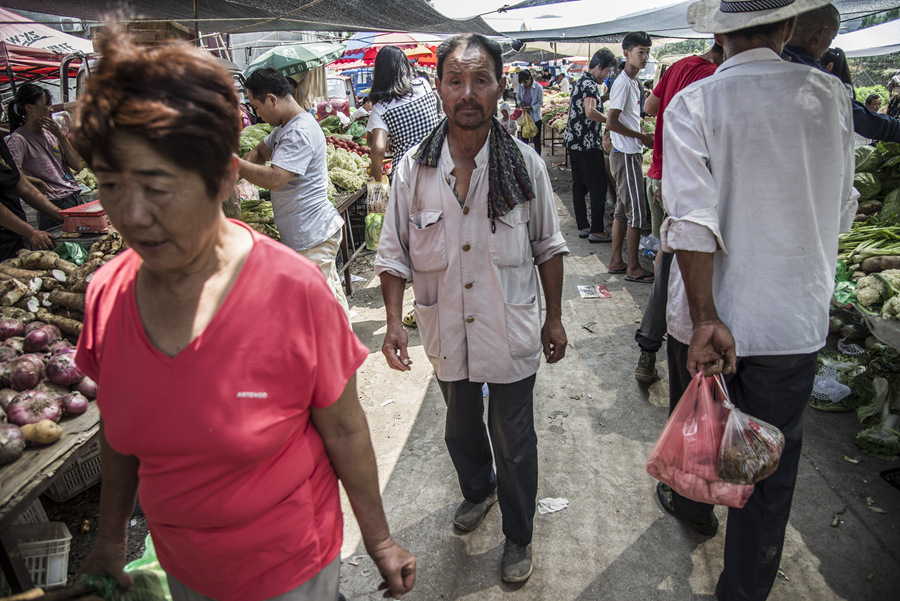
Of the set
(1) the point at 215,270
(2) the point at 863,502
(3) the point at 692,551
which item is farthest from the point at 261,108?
(2) the point at 863,502

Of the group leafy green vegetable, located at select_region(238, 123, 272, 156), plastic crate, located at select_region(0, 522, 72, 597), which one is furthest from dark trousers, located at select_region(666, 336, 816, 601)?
leafy green vegetable, located at select_region(238, 123, 272, 156)

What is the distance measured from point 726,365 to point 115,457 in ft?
6.42

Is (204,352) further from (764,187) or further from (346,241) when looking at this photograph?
(346,241)

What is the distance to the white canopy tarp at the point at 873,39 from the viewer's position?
1180cm

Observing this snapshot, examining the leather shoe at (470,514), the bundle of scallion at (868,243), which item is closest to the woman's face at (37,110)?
the leather shoe at (470,514)

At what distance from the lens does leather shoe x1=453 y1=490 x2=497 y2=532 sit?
288 centimetres

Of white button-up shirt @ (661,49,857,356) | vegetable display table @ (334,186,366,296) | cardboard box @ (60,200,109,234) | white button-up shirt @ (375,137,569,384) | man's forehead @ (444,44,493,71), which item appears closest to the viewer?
white button-up shirt @ (661,49,857,356)

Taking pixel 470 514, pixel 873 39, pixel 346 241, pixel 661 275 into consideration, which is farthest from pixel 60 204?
pixel 873 39

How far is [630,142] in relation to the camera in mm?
5883

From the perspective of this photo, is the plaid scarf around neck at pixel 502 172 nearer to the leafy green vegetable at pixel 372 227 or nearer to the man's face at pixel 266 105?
the man's face at pixel 266 105

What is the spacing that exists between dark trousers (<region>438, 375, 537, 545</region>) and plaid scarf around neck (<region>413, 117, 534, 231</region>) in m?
0.74

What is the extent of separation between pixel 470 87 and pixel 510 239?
2.00 ft

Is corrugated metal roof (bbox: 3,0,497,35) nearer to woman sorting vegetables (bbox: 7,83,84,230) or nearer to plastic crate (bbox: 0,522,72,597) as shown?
woman sorting vegetables (bbox: 7,83,84,230)

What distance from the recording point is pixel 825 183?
1.96 m
